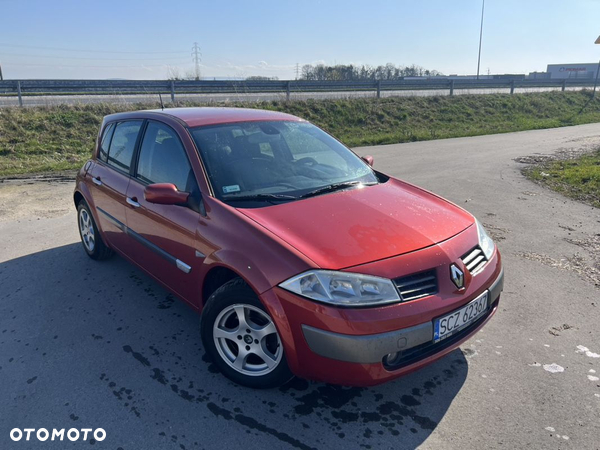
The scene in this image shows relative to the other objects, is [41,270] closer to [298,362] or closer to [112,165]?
[112,165]

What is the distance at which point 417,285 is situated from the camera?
2525 millimetres

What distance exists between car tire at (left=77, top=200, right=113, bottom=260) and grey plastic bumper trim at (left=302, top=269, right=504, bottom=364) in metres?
3.26

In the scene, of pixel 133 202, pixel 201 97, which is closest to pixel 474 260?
pixel 133 202

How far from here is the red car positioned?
242cm

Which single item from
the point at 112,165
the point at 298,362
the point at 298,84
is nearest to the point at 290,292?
the point at 298,362

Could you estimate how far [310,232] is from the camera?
2715 mm

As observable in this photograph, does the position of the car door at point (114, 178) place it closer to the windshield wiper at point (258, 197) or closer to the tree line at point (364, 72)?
the windshield wiper at point (258, 197)

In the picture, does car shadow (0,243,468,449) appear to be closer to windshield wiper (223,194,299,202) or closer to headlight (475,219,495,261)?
headlight (475,219,495,261)

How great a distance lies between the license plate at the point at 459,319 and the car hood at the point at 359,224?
17.1 inches

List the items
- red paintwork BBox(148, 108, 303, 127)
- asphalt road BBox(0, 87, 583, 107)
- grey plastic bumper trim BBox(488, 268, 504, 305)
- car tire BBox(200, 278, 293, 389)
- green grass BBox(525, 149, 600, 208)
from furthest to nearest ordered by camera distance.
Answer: asphalt road BBox(0, 87, 583, 107) → green grass BBox(525, 149, 600, 208) → red paintwork BBox(148, 108, 303, 127) → grey plastic bumper trim BBox(488, 268, 504, 305) → car tire BBox(200, 278, 293, 389)

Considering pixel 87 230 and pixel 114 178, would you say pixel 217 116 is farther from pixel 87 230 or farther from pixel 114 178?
pixel 87 230

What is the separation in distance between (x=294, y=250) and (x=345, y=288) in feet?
1.19

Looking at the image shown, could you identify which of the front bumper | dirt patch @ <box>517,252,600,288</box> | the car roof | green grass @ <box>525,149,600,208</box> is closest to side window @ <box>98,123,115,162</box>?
the car roof

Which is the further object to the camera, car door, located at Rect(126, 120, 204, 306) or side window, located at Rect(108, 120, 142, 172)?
side window, located at Rect(108, 120, 142, 172)
